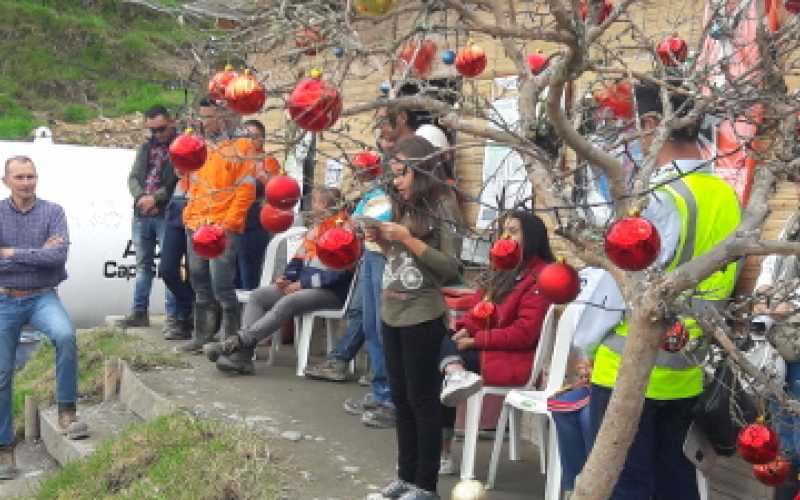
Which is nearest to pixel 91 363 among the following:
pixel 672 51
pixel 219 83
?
pixel 219 83

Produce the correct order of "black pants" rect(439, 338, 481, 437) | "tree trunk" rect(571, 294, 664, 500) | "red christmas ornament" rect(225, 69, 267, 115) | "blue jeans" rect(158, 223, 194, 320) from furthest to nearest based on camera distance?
"blue jeans" rect(158, 223, 194, 320), "black pants" rect(439, 338, 481, 437), "red christmas ornament" rect(225, 69, 267, 115), "tree trunk" rect(571, 294, 664, 500)

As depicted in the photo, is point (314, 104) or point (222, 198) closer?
point (314, 104)

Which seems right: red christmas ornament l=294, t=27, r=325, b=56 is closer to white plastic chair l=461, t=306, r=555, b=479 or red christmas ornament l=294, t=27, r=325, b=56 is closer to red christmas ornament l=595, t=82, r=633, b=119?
red christmas ornament l=595, t=82, r=633, b=119

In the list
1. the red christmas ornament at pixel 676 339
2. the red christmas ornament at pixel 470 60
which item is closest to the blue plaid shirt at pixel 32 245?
the red christmas ornament at pixel 470 60

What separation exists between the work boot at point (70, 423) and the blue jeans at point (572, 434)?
147 inches

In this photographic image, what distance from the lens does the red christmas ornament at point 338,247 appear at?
11.7 ft

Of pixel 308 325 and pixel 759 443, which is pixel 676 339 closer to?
pixel 759 443

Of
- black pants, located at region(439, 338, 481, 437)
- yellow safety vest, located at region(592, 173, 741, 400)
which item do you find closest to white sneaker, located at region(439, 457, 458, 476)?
black pants, located at region(439, 338, 481, 437)

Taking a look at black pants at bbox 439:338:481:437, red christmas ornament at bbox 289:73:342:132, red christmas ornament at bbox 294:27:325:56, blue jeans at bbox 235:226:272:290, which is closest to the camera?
red christmas ornament at bbox 289:73:342:132

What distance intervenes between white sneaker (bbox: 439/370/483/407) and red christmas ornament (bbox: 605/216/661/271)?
246cm

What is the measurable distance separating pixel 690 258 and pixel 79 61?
66.6 ft

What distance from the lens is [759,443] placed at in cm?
338

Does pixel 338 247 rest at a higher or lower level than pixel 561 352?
higher

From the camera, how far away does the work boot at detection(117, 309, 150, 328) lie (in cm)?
999
